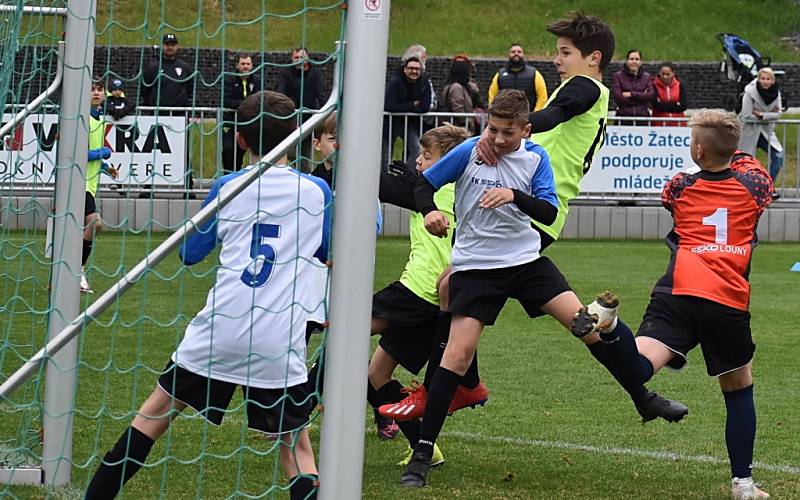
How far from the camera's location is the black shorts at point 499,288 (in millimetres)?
5547

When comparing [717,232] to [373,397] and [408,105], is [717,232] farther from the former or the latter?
[408,105]

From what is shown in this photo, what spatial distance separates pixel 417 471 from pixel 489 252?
0.93m

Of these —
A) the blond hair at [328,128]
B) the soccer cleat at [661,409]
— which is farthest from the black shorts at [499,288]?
the blond hair at [328,128]

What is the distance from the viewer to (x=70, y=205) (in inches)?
207

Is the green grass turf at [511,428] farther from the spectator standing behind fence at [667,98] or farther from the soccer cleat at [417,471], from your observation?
the spectator standing behind fence at [667,98]

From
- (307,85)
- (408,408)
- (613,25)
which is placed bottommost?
(408,408)

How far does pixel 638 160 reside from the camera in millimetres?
16531

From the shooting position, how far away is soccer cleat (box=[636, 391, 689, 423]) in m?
5.46

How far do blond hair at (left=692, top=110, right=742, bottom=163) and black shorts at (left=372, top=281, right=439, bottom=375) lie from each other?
4.83 feet

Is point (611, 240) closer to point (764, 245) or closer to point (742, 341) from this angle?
point (764, 245)

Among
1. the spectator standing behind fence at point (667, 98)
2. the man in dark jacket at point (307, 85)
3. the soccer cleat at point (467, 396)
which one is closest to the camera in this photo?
the soccer cleat at point (467, 396)

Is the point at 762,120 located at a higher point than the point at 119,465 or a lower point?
higher

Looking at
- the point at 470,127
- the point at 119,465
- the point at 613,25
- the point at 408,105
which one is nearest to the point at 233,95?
the point at 408,105

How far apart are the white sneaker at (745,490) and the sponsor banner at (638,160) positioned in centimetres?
1100
